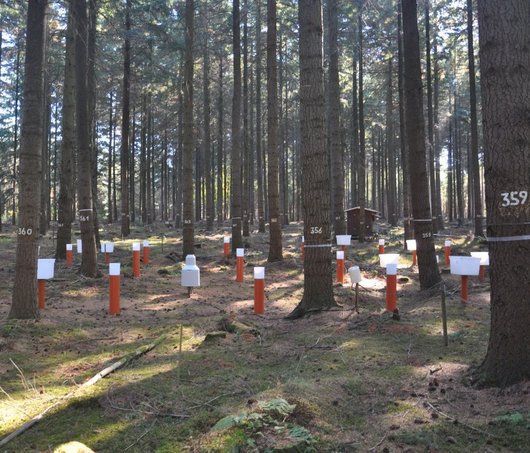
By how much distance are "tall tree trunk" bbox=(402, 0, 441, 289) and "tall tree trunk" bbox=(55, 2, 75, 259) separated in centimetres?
894

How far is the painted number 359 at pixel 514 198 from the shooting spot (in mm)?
4797

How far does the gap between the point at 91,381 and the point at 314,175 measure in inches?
209

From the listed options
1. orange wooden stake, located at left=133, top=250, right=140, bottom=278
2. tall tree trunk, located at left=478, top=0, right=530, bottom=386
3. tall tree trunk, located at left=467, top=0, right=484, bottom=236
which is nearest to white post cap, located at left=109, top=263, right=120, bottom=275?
orange wooden stake, located at left=133, top=250, right=140, bottom=278

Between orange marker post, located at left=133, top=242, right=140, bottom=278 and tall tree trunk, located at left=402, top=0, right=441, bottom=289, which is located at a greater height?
tall tree trunk, located at left=402, top=0, right=441, bottom=289

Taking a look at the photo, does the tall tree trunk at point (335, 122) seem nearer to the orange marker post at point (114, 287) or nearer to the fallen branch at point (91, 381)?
the orange marker post at point (114, 287)

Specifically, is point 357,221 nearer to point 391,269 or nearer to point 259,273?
point 259,273

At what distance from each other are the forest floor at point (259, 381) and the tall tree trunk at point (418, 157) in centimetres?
66

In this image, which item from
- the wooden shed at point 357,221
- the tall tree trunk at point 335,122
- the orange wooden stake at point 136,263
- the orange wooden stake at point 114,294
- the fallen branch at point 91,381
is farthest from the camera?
the wooden shed at point 357,221

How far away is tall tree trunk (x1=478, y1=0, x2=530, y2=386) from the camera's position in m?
4.76

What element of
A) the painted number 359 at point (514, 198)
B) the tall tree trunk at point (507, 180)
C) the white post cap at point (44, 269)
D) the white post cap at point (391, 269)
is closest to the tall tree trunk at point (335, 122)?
the white post cap at point (391, 269)

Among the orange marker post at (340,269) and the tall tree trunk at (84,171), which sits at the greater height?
the tall tree trunk at (84,171)

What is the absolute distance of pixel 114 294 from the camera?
9625 millimetres

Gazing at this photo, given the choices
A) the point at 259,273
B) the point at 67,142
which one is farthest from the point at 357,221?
the point at 259,273

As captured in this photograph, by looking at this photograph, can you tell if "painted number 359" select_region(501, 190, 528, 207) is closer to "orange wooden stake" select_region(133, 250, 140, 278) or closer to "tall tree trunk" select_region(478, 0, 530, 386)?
"tall tree trunk" select_region(478, 0, 530, 386)
